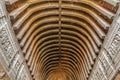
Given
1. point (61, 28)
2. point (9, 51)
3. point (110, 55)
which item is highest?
point (9, 51)

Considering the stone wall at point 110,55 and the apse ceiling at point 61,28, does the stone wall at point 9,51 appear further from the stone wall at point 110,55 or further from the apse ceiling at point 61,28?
the stone wall at point 110,55

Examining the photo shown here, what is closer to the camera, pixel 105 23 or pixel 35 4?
pixel 105 23

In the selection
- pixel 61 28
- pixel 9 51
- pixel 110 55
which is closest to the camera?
pixel 9 51

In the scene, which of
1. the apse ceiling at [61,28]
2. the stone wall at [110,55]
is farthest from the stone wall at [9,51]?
the stone wall at [110,55]

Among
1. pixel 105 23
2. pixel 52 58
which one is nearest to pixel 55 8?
pixel 105 23

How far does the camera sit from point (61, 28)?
73.0 ft

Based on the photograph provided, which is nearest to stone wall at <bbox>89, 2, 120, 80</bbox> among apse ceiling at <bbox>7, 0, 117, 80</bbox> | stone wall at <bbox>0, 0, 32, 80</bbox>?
apse ceiling at <bbox>7, 0, 117, 80</bbox>

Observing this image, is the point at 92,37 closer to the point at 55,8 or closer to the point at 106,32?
the point at 106,32

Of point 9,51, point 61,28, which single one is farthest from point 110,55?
point 61,28

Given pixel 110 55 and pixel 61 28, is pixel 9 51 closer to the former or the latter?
pixel 110 55

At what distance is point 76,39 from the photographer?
23016 millimetres

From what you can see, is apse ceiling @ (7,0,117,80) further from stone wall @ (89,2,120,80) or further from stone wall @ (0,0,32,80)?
stone wall @ (0,0,32,80)

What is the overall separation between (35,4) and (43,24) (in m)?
2.81

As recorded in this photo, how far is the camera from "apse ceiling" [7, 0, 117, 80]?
17055mm
